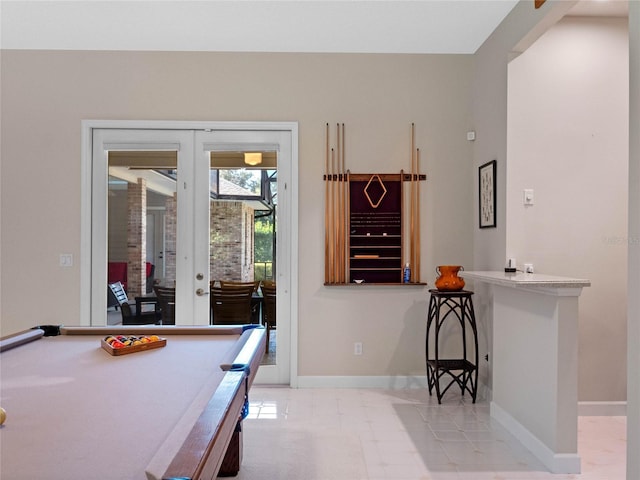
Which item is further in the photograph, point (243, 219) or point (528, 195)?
point (243, 219)

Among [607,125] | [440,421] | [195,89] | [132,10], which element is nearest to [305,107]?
[195,89]

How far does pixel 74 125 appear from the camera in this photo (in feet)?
13.0

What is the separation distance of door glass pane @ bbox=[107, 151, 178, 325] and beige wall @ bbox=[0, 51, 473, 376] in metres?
0.30

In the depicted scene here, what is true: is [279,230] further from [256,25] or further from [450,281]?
[256,25]

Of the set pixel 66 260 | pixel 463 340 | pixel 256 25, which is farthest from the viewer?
pixel 66 260

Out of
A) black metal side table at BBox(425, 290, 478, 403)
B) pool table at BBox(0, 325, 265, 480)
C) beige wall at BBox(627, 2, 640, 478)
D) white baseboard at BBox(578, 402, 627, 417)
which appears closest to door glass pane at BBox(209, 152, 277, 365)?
black metal side table at BBox(425, 290, 478, 403)

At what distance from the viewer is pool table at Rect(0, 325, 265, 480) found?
105 cm

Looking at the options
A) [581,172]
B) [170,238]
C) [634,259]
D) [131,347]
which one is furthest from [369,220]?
[131,347]

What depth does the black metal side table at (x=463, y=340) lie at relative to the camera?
142 inches

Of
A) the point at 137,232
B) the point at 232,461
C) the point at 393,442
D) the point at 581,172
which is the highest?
the point at 581,172

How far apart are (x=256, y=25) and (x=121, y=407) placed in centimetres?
305

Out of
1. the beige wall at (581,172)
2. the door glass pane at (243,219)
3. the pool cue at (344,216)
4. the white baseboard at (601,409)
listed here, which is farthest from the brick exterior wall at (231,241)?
the white baseboard at (601,409)

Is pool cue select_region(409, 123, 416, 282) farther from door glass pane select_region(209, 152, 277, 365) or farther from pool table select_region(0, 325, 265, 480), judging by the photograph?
pool table select_region(0, 325, 265, 480)

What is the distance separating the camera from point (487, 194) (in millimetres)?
3623
